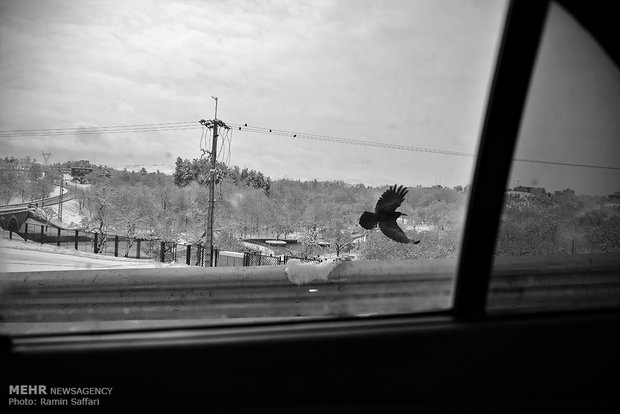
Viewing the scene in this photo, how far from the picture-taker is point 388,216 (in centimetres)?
320

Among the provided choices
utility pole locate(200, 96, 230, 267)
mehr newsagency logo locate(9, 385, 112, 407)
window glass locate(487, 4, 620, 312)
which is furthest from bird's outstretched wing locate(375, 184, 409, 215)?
mehr newsagency logo locate(9, 385, 112, 407)

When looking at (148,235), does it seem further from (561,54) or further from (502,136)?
(561,54)

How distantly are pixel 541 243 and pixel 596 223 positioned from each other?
28 cm

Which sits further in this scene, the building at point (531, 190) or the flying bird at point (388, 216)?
the flying bird at point (388, 216)

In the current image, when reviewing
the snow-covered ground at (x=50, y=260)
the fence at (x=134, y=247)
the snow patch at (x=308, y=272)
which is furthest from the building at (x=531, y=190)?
the snow-covered ground at (x=50, y=260)

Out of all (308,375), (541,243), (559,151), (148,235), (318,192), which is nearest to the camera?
(308,375)

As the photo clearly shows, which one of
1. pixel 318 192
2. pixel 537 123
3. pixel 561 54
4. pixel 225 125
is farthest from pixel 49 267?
pixel 561 54

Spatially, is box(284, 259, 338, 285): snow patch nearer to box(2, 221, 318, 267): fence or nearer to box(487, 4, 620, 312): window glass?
box(2, 221, 318, 267): fence

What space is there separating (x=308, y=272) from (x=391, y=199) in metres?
0.82

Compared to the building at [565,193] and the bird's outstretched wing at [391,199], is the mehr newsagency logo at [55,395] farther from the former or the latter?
the building at [565,193]

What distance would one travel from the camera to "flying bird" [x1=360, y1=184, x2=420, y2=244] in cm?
310

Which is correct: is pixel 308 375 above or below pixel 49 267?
below

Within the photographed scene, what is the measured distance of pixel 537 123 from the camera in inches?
77.7

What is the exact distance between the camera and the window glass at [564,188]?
1.95 m
